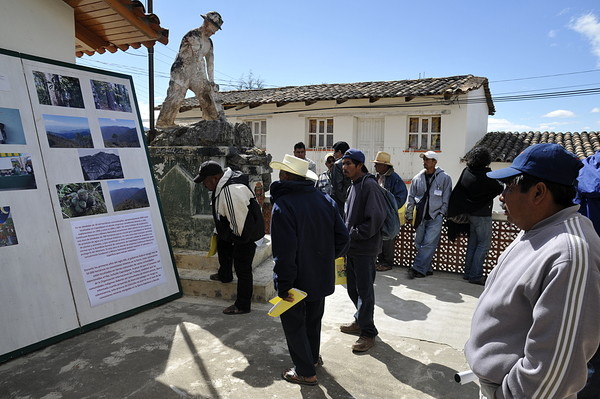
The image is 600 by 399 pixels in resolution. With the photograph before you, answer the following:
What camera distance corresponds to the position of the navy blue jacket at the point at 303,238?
2717mm

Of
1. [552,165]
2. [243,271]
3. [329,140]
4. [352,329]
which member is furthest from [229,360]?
[329,140]

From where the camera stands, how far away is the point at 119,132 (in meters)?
4.17

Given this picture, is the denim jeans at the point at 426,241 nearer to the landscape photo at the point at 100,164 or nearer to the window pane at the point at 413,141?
the landscape photo at the point at 100,164

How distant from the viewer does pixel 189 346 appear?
340 cm

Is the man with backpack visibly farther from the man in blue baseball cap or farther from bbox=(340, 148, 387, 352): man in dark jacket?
the man in blue baseball cap

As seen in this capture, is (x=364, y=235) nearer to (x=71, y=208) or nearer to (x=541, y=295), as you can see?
(x=541, y=295)

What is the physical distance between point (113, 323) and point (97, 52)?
408cm

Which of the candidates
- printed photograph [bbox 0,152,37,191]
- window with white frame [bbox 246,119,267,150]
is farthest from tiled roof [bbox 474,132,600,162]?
printed photograph [bbox 0,152,37,191]

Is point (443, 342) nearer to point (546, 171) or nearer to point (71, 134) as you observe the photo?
point (546, 171)

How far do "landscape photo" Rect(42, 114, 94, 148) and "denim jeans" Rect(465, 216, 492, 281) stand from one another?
15.7ft

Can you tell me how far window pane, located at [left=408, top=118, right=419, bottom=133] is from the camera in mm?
14109

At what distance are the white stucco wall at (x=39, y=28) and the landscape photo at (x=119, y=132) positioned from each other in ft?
3.02

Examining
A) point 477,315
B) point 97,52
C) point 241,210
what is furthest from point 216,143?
point 477,315

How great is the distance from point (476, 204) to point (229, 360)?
3812 millimetres
